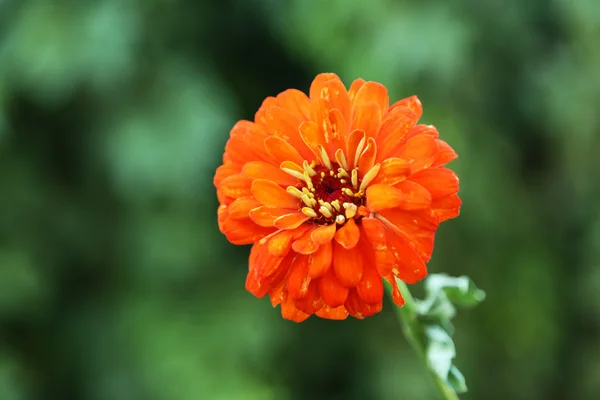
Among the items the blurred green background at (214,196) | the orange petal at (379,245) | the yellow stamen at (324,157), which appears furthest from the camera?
the blurred green background at (214,196)

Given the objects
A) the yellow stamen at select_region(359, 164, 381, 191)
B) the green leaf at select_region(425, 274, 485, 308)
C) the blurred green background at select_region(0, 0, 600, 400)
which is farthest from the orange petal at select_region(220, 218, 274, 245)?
the blurred green background at select_region(0, 0, 600, 400)

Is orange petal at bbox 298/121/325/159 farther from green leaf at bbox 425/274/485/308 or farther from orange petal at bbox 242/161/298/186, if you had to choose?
green leaf at bbox 425/274/485/308

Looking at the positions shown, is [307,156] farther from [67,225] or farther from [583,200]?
[583,200]

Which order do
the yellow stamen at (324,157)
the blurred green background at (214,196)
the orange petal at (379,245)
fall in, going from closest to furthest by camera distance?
the orange petal at (379,245) → the yellow stamen at (324,157) → the blurred green background at (214,196)

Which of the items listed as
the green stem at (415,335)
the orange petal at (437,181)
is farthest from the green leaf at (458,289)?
the orange petal at (437,181)

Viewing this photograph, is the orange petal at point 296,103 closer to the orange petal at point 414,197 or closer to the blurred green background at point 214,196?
the orange petal at point 414,197

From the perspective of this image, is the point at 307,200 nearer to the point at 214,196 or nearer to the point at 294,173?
the point at 294,173
